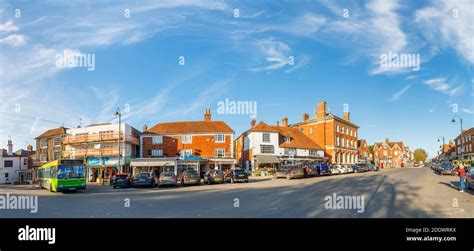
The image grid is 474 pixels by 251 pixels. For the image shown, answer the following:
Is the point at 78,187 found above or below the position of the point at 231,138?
below

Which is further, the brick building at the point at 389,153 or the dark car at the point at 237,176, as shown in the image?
the brick building at the point at 389,153

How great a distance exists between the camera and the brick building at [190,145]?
157ft

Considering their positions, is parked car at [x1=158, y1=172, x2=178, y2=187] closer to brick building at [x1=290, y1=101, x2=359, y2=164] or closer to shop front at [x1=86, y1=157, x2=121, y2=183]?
shop front at [x1=86, y1=157, x2=121, y2=183]

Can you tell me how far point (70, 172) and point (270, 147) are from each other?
33.4 meters

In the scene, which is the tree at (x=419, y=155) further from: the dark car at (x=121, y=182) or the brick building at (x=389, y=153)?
the dark car at (x=121, y=182)

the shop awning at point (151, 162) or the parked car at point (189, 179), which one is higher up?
the shop awning at point (151, 162)

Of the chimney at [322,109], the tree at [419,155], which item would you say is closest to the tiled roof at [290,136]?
the chimney at [322,109]

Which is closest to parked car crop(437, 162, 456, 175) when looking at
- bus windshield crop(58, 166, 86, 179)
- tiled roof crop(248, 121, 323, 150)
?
tiled roof crop(248, 121, 323, 150)

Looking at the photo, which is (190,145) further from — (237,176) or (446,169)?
(446,169)

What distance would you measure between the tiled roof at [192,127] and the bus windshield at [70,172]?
24.9 meters

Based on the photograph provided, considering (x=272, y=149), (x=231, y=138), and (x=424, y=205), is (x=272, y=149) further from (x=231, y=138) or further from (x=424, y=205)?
(x=424, y=205)
